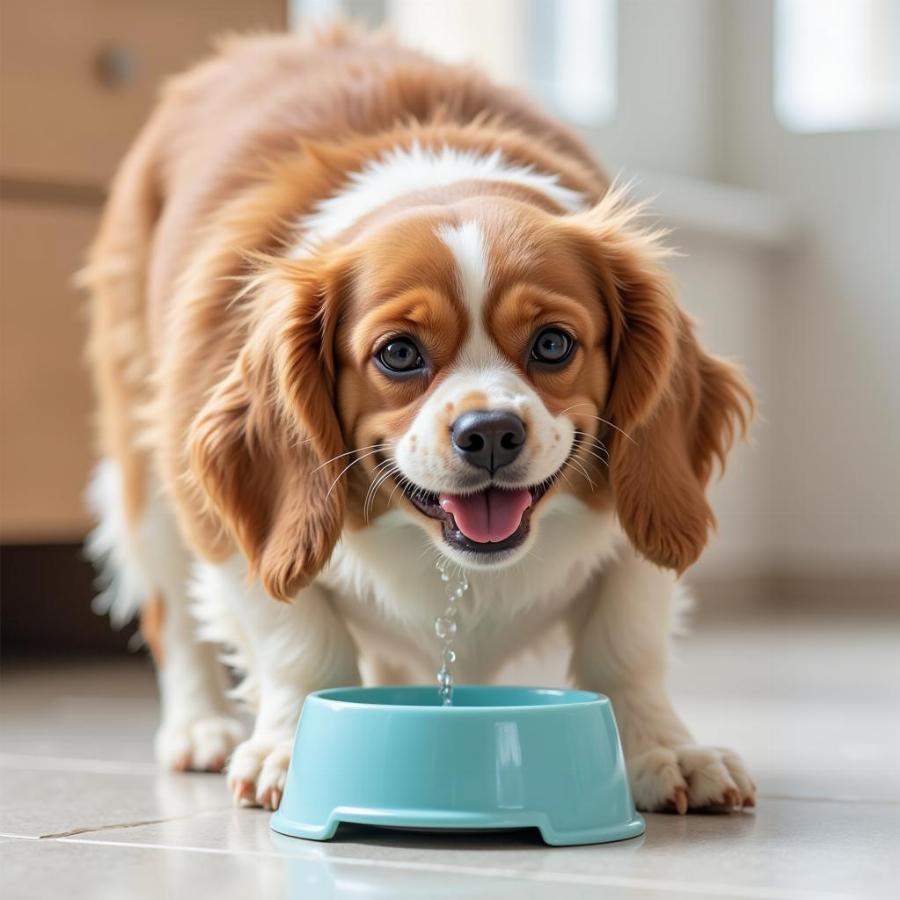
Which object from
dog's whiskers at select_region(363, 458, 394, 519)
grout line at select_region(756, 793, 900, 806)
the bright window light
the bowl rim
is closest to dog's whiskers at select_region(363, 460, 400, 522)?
dog's whiskers at select_region(363, 458, 394, 519)

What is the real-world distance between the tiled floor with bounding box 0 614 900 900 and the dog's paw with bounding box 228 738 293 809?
29 millimetres

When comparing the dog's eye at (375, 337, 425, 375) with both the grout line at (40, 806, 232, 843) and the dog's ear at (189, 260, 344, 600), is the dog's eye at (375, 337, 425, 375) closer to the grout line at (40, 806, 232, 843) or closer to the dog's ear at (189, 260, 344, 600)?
the dog's ear at (189, 260, 344, 600)

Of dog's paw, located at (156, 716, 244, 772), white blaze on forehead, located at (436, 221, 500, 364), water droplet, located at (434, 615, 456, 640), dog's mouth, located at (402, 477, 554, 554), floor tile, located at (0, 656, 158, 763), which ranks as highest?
white blaze on forehead, located at (436, 221, 500, 364)

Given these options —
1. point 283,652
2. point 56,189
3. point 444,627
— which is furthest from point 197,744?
point 56,189

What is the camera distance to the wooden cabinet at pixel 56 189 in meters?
3.24

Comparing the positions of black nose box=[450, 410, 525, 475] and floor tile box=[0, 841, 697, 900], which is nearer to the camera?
Result: floor tile box=[0, 841, 697, 900]

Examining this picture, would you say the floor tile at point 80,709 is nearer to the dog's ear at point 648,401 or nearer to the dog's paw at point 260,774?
the dog's paw at point 260,774

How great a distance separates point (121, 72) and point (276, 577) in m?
1.65

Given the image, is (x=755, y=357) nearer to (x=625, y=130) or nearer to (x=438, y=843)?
(x=625, y=130)

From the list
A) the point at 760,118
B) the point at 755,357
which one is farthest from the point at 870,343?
the point at 760,118

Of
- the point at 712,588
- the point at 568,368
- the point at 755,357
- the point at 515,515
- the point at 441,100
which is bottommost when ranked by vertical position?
the point at 712,588

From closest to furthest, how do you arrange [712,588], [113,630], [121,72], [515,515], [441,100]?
1. [515,515]
2. [441,100]
3. [121,72]
4. [113,630]
5. [712,588]

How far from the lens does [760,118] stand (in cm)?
540

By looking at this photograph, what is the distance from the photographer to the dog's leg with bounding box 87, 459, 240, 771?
7.96ft
